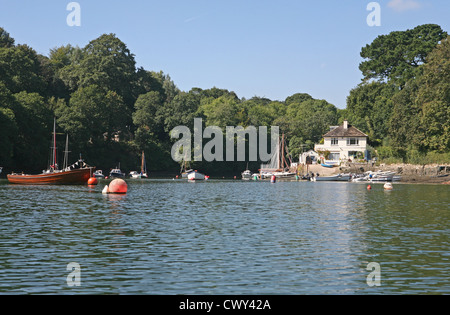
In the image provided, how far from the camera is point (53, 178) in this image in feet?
305

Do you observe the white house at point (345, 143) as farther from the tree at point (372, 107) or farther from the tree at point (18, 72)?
the tree at point (18, 72)

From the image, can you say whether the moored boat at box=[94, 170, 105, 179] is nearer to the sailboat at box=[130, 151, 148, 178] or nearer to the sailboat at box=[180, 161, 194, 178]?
the sailboat at box=[130, 151, 148, 178]

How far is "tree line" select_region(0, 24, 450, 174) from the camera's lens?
122 m

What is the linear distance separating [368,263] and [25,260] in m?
13.9

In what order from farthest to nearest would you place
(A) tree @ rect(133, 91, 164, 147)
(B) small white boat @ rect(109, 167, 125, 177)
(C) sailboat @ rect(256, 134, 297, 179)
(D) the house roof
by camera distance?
(A) tree @ rect(133, 91, 164, 147)
(C) sailboat @ rect(256, 134, 297, 179)
(D) the house roof
(B) small white boat @ rect(109, 167, 125, 177)

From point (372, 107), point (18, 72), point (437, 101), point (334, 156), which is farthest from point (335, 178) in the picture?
point (18, 72)

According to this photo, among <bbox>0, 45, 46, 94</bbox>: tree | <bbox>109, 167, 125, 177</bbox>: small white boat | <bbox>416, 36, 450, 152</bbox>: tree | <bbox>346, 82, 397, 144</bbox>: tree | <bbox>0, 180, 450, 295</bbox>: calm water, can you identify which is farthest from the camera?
<bbox>346, 82, 397, 144</bbox>: tree

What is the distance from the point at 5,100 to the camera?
117 m

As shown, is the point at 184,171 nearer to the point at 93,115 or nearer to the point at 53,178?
the point at 93,115

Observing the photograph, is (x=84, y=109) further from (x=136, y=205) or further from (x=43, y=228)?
(x=43, y=228)

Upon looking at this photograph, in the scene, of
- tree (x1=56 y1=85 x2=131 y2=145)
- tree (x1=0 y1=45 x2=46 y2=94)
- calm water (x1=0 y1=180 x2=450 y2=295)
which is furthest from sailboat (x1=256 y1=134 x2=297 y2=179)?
calm water (x1=0 y1=180 x2=450 y2=295)

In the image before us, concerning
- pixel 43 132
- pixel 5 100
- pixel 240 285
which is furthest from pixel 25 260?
pixel 43 132

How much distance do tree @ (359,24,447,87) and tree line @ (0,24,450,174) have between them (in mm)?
281

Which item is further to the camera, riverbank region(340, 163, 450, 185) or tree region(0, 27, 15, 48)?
tree region(0, 27, 15, 48)
